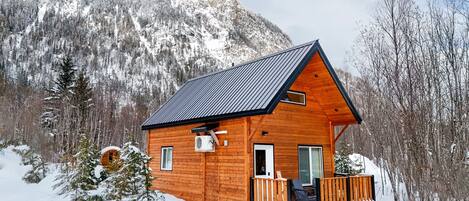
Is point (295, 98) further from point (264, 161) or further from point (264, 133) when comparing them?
point (264, 161)

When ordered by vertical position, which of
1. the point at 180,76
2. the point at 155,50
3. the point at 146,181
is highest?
the point at 155,50

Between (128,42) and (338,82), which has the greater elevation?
(128,42)

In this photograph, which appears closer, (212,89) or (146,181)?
(146,181)

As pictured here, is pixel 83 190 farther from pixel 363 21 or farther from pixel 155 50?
pixel 155 50

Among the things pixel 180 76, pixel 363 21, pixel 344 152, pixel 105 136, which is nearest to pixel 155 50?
pixel 180 76

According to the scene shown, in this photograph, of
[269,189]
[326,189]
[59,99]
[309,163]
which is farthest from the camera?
[59,99]

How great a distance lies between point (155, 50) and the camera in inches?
3821

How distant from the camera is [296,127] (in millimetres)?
10766

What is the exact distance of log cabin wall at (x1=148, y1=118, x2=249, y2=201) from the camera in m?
9.36

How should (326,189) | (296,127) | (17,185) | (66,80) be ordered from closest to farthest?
(326,189), (296,127), (17,185), (66,80)

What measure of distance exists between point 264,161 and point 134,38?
99273 mm

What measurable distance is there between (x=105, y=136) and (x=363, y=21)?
37804mm

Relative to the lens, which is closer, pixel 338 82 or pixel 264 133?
pixel 264 133

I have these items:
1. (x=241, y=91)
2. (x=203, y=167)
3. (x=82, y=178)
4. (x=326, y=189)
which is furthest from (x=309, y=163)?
(x=82, y=178)
